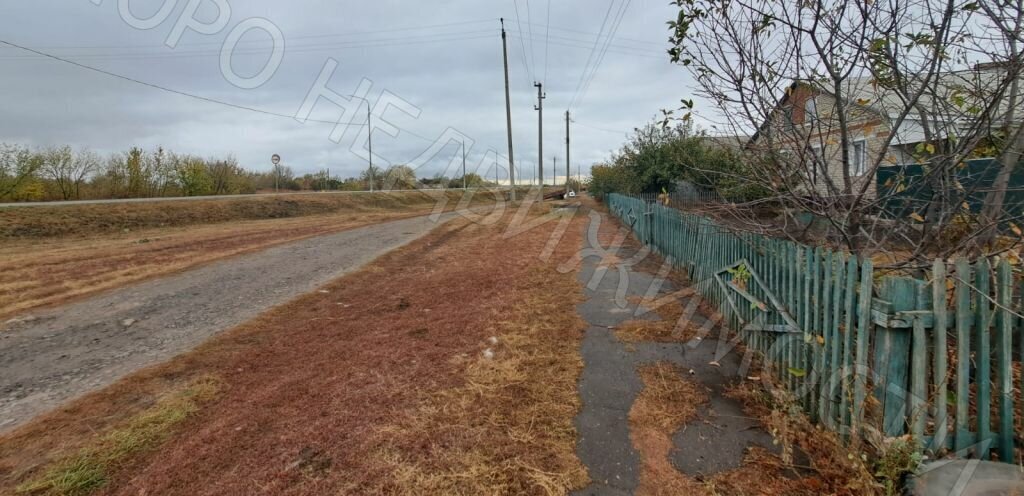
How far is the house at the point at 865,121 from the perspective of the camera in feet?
8.95

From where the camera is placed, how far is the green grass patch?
238 cm

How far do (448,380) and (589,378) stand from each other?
3.99 ft

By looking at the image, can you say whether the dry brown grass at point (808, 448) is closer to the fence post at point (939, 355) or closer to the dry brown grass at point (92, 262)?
the fence post at point (939, 355)

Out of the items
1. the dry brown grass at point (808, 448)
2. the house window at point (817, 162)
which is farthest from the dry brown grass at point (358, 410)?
the house window at point (817, 162)

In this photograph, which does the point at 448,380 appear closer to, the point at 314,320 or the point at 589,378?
the point at 589,378

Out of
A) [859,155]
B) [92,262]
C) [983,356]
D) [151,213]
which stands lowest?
[92,262]

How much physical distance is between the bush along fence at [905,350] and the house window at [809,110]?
3.18 feet

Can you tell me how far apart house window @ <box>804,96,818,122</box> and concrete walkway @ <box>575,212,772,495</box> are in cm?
216

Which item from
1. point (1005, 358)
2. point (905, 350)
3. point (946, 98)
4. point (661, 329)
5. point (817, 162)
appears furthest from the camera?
point (661, 329)

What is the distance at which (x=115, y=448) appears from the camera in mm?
2705

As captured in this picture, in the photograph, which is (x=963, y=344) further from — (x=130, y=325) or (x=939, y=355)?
(x=130, y=325)

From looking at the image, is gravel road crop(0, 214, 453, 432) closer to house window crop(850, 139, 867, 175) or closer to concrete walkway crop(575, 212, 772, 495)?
concrete walkway crop(575, 212, 772, 495)

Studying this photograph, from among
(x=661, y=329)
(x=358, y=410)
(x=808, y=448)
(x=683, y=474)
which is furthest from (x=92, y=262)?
(x=808, y=448)

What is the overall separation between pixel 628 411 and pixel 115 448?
3402mm
